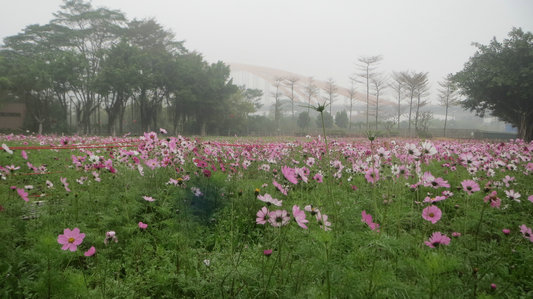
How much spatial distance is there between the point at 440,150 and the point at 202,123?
27264 millimetres

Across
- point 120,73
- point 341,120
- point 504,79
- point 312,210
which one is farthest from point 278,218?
point 341,120

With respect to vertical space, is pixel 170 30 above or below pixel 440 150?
above

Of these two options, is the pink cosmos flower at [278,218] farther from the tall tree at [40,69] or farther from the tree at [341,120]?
the tree at [341,120]

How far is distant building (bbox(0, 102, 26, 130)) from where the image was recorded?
26484mm

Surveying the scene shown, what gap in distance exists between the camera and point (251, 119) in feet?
118

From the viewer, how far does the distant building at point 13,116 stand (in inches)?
1043

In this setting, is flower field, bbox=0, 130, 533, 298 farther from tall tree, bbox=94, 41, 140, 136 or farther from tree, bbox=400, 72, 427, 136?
tree, bbox=400, 72, 427, 136

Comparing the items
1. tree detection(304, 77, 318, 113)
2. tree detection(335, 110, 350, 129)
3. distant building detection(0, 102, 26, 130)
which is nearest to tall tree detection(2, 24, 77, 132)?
distant building detection(0, 102, 26, 130)

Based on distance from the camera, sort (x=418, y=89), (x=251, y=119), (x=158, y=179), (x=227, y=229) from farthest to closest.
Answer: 1. (x=251, y=119)
2. (x=418, y=89)
3. (x=158, y=179)
4. (x=227, y=229)

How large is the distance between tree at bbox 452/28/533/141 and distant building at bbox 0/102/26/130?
121ft

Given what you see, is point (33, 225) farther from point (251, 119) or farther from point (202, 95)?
point (251, 119)

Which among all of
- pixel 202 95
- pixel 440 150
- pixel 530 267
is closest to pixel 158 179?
pixel 530 267

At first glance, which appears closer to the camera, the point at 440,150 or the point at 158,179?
the point at 158,179

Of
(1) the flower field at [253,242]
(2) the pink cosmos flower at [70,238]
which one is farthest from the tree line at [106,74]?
(2) the pink cosmos flower at [70,238]
